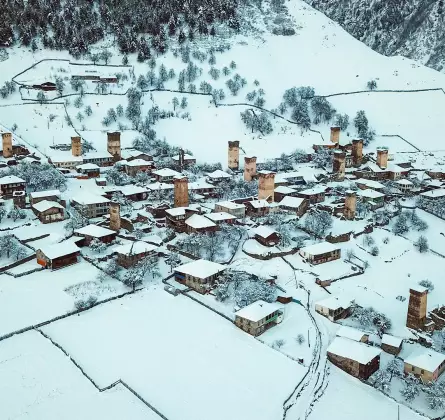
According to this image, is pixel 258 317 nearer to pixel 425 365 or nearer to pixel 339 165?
pixel 425 365

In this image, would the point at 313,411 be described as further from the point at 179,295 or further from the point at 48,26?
the point at 48,26

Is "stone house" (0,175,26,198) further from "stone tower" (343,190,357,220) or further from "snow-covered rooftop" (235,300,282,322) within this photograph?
"stone tower" (343,190,357,220)

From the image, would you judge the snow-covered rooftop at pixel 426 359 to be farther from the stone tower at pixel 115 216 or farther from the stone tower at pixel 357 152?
the stone tower at pixel 357 152

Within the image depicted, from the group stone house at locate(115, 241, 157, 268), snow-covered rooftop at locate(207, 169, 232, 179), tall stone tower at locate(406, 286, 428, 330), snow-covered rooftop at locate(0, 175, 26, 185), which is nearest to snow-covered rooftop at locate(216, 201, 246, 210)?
snow-covered rooftop at locate(207, 169, 232, 179)

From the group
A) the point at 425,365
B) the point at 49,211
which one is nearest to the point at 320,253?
the point at 425,365

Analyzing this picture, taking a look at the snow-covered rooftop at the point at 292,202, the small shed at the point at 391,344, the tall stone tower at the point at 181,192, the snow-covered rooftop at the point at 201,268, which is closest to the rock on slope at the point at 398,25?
the snow-covered rooftop at the point at 292,202
